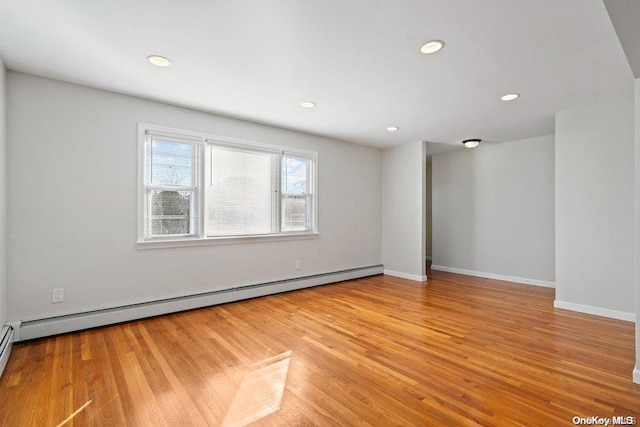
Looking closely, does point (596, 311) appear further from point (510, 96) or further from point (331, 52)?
point (331, 52)

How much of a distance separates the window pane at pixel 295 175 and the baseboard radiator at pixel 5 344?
3.30m

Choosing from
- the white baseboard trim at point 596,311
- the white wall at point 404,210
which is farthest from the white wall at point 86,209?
the white baseboard trim at point 596,311

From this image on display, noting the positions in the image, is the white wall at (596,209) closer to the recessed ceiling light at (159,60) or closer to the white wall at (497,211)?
the white wall at (497,211)

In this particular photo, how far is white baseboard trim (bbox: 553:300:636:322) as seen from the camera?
11.0 feet

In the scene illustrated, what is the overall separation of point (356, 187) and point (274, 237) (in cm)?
Result: 200

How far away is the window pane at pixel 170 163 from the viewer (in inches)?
138

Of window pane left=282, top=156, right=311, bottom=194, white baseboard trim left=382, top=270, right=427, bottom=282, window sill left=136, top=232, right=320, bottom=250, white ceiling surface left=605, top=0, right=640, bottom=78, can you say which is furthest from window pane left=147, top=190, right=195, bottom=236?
white ceiling surface left=605, top=0, right=640, bottom=78

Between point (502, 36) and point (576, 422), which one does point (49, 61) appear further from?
point (576, 422)

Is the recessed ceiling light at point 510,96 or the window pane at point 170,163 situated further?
the window pane at point 170,163

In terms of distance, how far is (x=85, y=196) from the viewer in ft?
10.1

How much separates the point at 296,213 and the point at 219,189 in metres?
1.36

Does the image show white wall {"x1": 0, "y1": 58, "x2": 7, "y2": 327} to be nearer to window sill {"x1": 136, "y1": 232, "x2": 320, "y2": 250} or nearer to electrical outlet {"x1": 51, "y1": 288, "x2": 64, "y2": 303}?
electrical outlet {"x1": 51, "y1": 288, "x2": 64, "y2": 303}

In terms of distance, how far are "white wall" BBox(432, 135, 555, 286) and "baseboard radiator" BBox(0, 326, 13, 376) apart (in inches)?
258

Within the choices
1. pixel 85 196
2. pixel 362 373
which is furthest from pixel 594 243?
pixel 85 196
